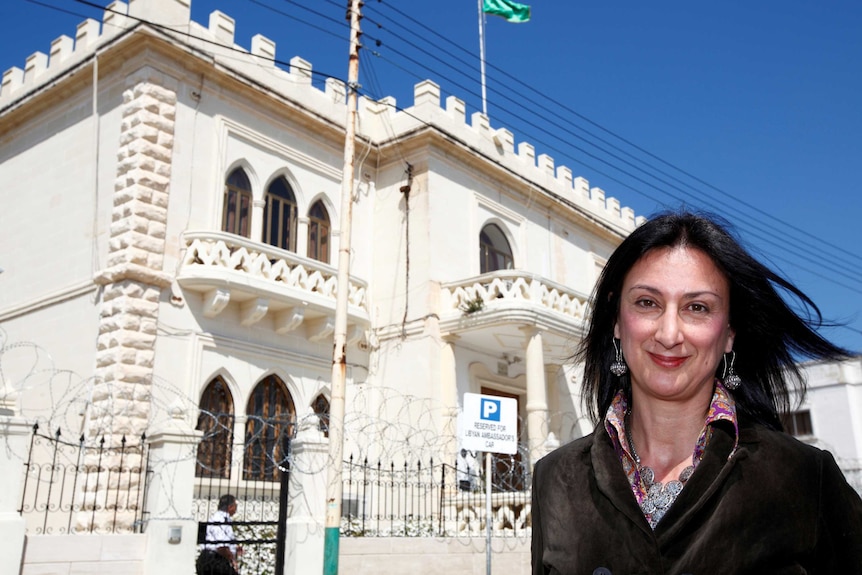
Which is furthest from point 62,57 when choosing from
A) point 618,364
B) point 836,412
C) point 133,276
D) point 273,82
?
point 836,412

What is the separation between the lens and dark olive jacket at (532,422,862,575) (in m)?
1.65

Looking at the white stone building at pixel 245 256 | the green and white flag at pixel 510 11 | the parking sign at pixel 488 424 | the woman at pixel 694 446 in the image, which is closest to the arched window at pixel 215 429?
the white stone building at pixel 245 256

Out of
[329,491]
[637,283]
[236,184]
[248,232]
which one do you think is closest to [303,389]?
[248,232]

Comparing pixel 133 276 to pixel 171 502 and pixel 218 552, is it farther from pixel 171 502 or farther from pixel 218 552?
pixel 218 552

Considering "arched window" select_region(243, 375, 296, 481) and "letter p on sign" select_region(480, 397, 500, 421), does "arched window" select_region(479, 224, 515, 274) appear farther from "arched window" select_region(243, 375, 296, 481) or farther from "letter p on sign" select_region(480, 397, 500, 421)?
"letter p on sign" select_region(480, 397, 500, 421)

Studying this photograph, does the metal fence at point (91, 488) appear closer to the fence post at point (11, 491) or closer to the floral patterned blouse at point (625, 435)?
the fence post at point (11, 491)

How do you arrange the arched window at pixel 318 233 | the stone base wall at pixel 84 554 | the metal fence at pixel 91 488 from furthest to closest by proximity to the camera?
the arched window at pixel 318 233 → the metal fence at pixel 91 488 → the stone base wall at pixel 84 554

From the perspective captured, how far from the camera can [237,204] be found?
1653cm

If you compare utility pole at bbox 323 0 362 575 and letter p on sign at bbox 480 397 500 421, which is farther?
utility pole at bbox 323 0 362 575

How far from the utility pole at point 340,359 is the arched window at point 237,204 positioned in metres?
4.33

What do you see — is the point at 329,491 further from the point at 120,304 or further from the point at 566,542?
the point at 566,542

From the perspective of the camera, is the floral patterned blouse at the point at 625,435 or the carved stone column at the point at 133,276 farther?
the carved stone column at the point at 133,276

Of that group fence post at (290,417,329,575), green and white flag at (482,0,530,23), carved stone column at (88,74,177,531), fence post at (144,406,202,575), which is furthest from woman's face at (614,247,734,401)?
green and white flag at (482,0,530,23)

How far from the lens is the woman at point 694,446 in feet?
5.51
